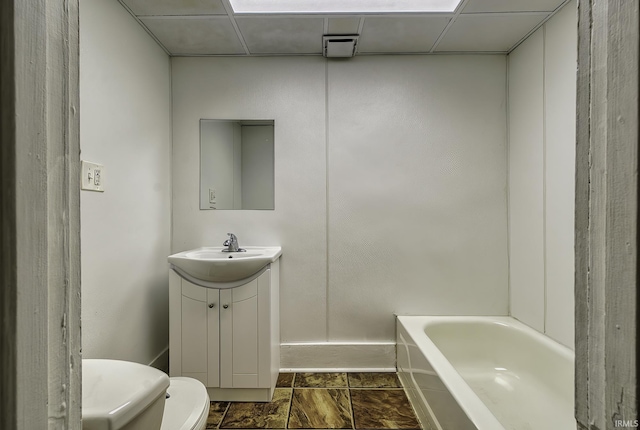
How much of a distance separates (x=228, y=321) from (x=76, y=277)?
150cm

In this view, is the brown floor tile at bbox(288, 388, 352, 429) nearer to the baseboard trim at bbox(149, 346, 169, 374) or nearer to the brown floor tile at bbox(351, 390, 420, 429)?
the brown floor tile at bbox(351, 390, 420, 429)

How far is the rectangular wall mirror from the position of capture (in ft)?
7.13

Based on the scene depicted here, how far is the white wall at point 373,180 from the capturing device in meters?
2.15

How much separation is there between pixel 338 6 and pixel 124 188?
146 cm

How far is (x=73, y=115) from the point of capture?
1.26 feet

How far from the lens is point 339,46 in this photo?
1984mm

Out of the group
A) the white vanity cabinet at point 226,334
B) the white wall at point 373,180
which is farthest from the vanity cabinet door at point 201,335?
the white wall at point 373,180

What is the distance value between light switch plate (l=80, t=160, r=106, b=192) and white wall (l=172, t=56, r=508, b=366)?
0.79 m

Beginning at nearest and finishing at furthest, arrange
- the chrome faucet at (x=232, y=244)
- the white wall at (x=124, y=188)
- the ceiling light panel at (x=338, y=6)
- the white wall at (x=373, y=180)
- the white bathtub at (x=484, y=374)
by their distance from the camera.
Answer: the white bathtub at (x=484, y=374) < the white wall at (x=124, y=188) < the ceiling light panel at (x=338, y=6) < the chrome faucet at (x=232, y=244) < the white wall at (x=373, y=180)

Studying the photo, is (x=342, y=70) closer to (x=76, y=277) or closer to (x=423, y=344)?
(x=423, y=344)

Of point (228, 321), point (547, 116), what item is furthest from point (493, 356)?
point (228, 321)

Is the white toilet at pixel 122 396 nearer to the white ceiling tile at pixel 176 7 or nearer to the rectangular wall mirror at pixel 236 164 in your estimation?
the rectangular wall mirror at pixel 236 164

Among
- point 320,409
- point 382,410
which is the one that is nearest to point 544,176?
point 382,410

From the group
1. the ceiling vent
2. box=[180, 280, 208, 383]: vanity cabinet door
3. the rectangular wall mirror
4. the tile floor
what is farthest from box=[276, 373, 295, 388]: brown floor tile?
the ceiling vent
